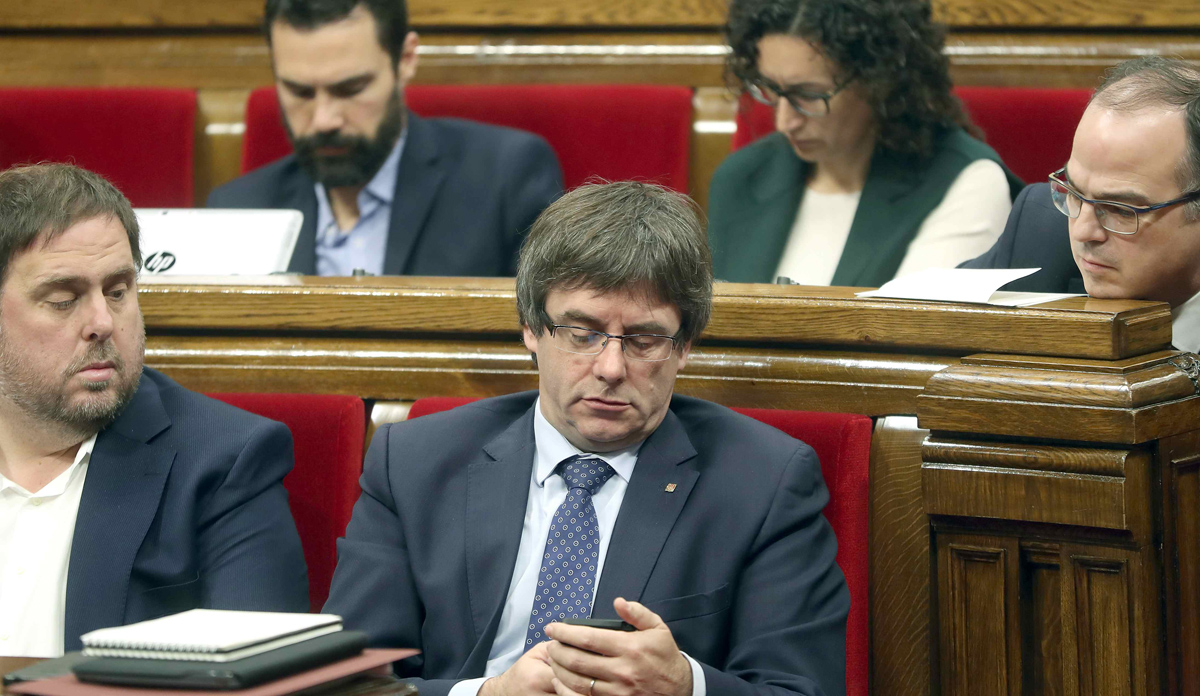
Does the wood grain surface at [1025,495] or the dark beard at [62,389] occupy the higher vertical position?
the dark beard at [62,389]

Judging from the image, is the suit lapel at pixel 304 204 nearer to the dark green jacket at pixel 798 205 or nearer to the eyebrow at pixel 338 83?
the eyebrow at pixel 338 83

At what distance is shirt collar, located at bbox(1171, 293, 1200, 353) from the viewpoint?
131cm

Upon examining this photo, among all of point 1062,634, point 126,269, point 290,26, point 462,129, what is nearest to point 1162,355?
point 1062,634

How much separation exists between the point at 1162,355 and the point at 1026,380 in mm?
155

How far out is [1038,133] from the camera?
2145 millimetres

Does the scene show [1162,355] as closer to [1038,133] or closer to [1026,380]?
[1026,380]

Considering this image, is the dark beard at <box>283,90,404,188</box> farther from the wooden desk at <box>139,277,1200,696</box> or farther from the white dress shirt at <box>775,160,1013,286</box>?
the wooden desk at <box>139,277,1200,696</box>

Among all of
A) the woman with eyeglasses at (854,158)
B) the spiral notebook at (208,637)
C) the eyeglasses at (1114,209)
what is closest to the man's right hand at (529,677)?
the spiral notebook at (208,637)

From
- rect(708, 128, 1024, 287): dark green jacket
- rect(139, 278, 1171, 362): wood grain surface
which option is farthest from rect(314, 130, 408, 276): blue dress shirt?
rect(139, 278, 1171, 362): wood grain surface

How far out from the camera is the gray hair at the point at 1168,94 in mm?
1278

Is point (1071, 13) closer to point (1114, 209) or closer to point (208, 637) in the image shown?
point (1114, 209)

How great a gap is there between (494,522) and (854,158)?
111 cm

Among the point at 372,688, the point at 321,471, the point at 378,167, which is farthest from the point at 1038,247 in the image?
the point at 378,167

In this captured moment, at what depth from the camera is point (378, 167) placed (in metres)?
2.27
